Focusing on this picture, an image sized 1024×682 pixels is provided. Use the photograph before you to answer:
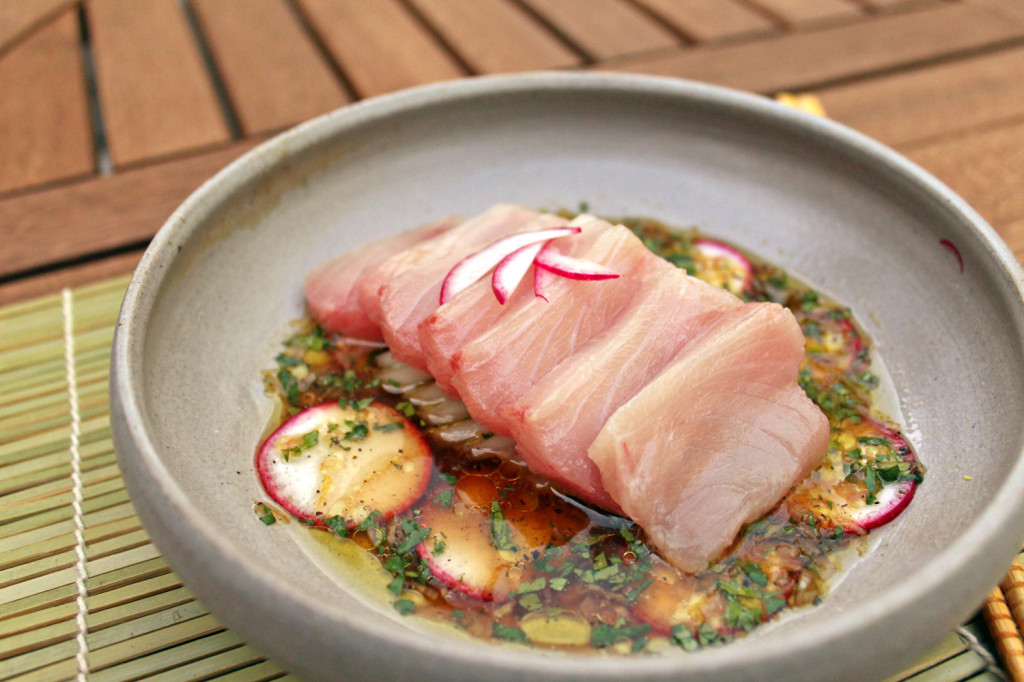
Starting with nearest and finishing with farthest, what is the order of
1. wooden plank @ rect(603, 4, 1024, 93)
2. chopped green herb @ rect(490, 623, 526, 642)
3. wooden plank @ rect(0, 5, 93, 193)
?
chopped green herb @ rect(490, 623, 526, 642), wooden plank @ rect(0, 5, 93, 193), wooden plank @ rect(603, 4, 1024, 93)

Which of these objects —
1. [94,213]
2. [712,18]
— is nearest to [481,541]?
[94,213]

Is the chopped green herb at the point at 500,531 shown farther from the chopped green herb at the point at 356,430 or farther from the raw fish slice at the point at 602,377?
the chopped green herb at the point at 356,430

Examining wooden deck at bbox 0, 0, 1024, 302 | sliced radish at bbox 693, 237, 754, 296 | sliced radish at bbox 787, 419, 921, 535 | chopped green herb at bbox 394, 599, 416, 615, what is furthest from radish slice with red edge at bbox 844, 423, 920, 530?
wooden deck at bbox 0, 0, 1024, 302

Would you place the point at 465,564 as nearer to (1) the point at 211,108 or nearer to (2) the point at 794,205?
(2) the point at 794,205

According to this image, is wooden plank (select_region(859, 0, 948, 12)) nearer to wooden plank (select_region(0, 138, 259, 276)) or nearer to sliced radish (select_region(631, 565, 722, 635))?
wooden plank (select_region(0, 138, 259, 276))

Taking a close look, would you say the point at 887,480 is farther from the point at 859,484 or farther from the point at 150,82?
the point at 150,82

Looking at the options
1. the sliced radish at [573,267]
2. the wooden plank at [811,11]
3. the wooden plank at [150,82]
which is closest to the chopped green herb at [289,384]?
the sliced radish at [573,267]

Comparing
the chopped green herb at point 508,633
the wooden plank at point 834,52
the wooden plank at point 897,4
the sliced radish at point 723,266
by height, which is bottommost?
the chopped green herb at point 508,633
